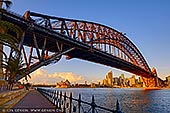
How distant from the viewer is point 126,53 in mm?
80375

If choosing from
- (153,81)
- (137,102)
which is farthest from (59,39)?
(153,81)

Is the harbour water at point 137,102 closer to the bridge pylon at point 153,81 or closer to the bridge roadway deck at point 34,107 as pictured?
the bridge roadway deck at point 34,107

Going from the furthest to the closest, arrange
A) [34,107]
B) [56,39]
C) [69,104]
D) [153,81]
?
[153,81], [56,39], [69,104], [34,107]

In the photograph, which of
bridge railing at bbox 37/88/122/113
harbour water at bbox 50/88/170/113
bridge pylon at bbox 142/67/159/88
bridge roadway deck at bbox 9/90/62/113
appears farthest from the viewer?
bridge pylon at bbox 142/67/159/88

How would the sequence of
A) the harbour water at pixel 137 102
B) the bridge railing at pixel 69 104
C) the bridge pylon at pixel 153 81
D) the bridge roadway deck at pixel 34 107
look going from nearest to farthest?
the bridge railing at pixel 69 104
the bridge roadway deck at pixel 34 107
the harbour water at pixel 137 102
the bridge pylon at pixel 153 81

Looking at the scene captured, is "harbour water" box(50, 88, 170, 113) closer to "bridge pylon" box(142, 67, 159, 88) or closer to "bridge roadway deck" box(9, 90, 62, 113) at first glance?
"bridge roadway deck" box(9, 90, 62, 113)

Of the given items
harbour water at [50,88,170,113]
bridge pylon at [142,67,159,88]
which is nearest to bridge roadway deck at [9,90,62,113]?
harbour water at [50,88,170,113]

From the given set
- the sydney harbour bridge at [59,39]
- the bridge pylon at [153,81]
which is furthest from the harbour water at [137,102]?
the bridge pylon at [153,81]

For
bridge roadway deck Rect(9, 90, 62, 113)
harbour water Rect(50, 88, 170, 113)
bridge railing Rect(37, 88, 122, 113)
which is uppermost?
bridge railing Rect(37, 88, 122, 113)

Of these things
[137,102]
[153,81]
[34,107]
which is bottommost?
[137,102]

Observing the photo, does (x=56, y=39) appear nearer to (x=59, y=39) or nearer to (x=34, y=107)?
(x=59, y=39)

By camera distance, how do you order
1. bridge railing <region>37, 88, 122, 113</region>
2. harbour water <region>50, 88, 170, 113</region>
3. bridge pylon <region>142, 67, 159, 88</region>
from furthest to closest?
1. bridge pylon <region>142, 67, 159, 88</region>
2. harbour water <region>50, 88, 170, 113</region>
3. bridge railing <region>37, 88, 122, 113</region>

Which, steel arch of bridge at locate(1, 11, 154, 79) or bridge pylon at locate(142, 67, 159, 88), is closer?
steel arch of bridge at locate(1, 11, 154, 79)

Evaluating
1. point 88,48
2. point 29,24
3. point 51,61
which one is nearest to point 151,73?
point 88,48
